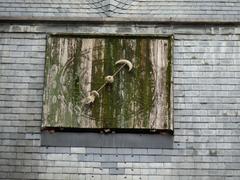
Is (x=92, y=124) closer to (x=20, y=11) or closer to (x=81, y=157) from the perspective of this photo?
(x=81, y=157)

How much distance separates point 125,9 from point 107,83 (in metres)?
1.92

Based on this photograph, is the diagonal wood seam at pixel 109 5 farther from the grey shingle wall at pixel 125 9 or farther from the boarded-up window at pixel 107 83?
the boarded-up window at pixel 107 83

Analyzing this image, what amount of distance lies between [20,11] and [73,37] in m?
1.38

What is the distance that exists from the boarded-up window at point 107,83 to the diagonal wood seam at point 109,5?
73cm

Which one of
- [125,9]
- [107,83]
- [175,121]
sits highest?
[125,9]

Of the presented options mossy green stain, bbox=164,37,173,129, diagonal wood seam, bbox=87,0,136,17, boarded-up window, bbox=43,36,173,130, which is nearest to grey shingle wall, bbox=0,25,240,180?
mossy green stain, bbox=164,37,173,129

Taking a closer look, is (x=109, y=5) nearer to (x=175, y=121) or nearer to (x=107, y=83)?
(x=107, y=83)

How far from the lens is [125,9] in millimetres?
15219

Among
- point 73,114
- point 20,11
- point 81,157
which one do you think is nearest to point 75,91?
point 73,114

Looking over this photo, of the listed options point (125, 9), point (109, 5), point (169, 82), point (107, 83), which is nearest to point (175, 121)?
point (169, 82)

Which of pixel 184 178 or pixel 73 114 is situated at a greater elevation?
pixel 73 114

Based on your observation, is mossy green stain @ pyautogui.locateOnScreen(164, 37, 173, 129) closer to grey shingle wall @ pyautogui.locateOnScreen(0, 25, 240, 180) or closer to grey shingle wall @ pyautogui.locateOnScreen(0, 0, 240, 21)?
grey shingle wall @ pyautogui.locateOnScreen(0, 25, 240, 180)

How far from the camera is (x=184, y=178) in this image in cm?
1366

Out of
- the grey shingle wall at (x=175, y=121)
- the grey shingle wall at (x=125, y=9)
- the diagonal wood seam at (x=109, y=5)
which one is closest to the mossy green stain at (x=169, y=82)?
the grey shingle wall at (x=175, y=121)
